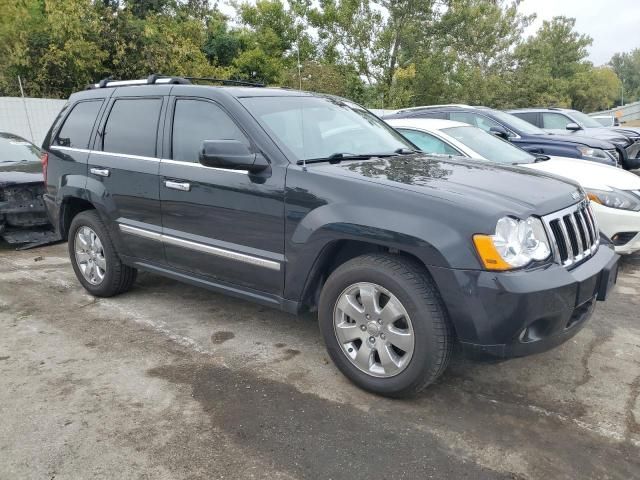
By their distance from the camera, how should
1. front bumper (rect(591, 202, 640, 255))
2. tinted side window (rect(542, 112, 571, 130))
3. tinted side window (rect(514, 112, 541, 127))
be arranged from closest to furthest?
front bumper (rect(591, 202, 640, 255)) < tinted side window (rect(542, 112, 571, 130)) < tinted side window (rect(514, 112, 541, 127))

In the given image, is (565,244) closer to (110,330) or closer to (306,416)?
(306,416)

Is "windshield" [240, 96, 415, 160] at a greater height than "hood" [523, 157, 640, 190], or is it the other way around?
"windshield" [240, 96, 415, 160]

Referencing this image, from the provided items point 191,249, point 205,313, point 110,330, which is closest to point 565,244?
point 191,249

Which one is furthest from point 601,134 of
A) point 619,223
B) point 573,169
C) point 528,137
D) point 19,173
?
point 19,173

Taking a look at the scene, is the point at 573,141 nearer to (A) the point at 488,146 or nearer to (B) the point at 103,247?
(A) the point at 488,146

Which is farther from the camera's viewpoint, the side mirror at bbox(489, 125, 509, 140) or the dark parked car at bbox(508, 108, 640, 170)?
the dark parked car at bbox(508, 108, 640, 170)

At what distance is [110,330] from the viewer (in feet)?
14.1

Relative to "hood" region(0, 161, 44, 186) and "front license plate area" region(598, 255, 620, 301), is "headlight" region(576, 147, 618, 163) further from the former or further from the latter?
"hood" region(0, 161, 44, 186)

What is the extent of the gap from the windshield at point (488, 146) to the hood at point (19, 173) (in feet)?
16.7

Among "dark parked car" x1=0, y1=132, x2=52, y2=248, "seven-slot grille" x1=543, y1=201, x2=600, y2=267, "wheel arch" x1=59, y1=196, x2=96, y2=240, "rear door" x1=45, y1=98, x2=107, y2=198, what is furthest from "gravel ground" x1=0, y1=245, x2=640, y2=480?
"dark parked car" x1=0, y1=132, x2=52, y2=248

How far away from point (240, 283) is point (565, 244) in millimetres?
2040

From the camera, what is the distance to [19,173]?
7.11 meters

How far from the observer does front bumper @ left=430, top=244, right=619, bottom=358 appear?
2744 mm

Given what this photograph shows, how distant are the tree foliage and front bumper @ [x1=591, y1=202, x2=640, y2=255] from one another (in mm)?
15054
